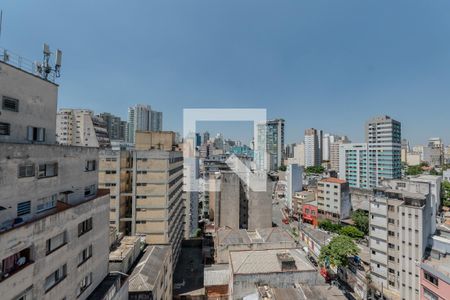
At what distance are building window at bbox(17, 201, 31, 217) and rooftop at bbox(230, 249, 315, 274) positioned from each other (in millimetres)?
11890

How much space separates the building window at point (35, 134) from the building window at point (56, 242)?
4.00 metres

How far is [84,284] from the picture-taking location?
385 inches

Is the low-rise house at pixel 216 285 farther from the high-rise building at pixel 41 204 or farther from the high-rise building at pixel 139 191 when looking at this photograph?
the high-rise building at pixel 41 204

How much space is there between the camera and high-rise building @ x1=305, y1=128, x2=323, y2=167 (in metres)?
102

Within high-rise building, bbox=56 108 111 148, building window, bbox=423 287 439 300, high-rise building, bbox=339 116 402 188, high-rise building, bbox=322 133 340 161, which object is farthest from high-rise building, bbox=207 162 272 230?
high-rise building, bbox=322 133 340 161

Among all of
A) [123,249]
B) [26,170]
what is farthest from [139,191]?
[26,170]

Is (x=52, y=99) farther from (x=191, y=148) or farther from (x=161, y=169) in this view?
(x=191, y=148)

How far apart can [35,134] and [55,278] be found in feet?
18.8

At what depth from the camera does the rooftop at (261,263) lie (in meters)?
14.6

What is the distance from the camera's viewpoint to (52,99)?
9711 millimetres

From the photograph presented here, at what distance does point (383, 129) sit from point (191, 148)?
47027mm

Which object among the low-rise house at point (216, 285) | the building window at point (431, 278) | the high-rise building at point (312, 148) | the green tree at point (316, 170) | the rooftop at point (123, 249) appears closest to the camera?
the rooftop at point (123, 249)

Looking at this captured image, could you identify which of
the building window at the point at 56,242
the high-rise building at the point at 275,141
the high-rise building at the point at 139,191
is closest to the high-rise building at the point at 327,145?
the high-rise building at the point at 275,141

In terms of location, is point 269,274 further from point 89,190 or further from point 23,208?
point 23,208
